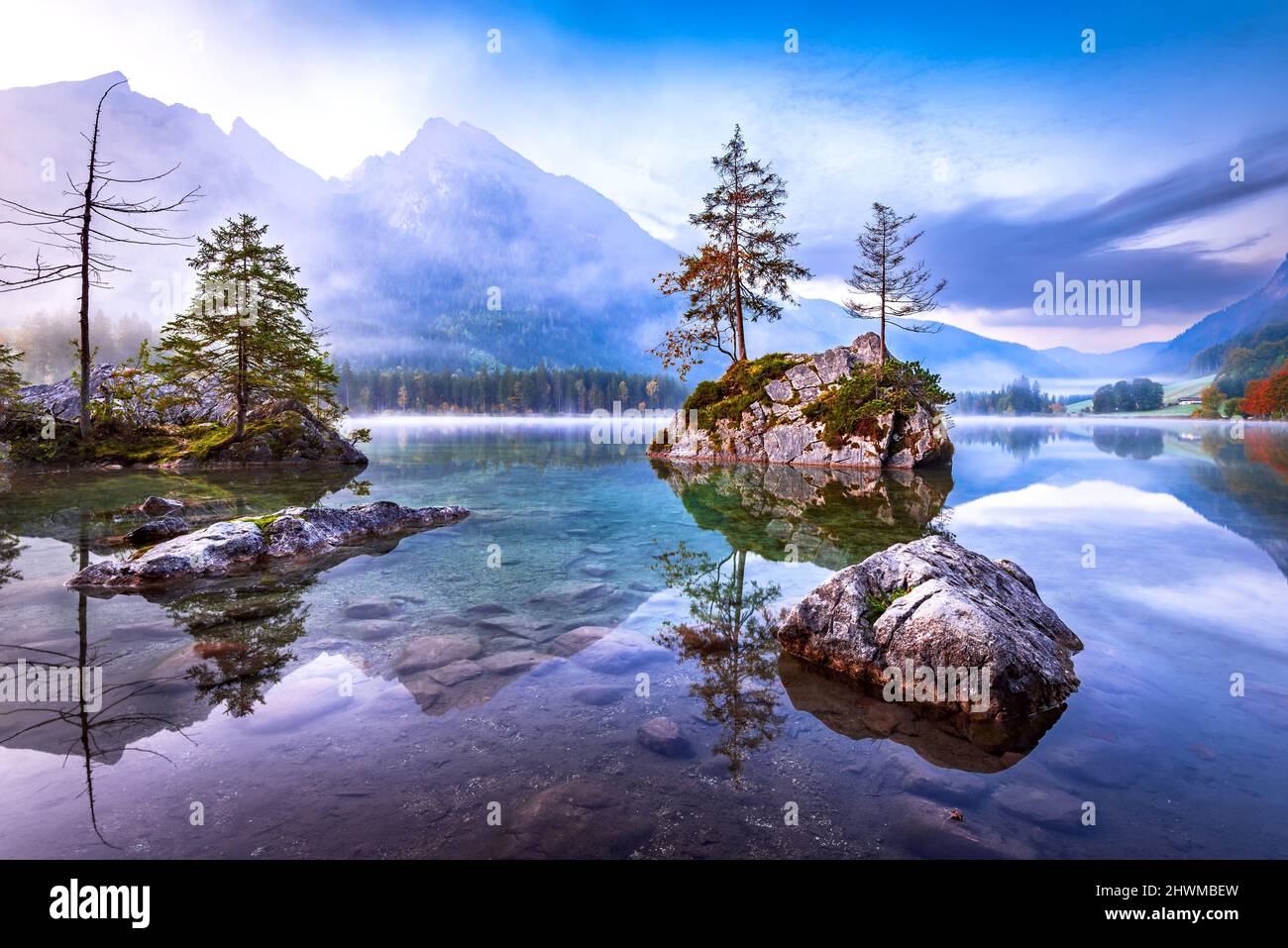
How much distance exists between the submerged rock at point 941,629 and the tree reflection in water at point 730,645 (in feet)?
2.27

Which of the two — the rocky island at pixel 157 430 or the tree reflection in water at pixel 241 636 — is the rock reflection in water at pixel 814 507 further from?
the rocky island at pixel 157 430

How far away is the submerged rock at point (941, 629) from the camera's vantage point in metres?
6.09

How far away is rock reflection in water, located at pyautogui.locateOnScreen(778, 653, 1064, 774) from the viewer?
5234 millimetres

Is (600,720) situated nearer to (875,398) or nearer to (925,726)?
(925,726)

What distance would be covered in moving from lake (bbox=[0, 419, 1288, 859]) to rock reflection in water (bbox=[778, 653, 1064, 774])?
0.04 metres

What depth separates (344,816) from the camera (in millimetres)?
4277

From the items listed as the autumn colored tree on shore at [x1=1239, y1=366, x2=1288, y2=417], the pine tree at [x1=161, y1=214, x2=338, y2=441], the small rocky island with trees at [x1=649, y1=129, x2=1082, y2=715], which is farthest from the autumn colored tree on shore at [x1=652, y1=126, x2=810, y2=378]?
the autumn colored tree on shore at [x1=1239, y1=366, x2=1288, y2=417]

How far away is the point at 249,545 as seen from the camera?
39.3 feet

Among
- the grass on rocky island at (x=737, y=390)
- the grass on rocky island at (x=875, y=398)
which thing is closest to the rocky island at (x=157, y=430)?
the grass on rocky island at (x=737, y=390)

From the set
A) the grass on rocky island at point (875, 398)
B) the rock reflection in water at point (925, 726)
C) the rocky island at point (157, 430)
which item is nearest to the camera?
the rock reflection in water at point (925, 726)

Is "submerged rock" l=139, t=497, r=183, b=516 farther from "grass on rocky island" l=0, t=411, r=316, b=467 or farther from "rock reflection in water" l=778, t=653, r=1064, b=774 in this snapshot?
"rock reflection in water" l=778, t=653, r=1064, b=774
